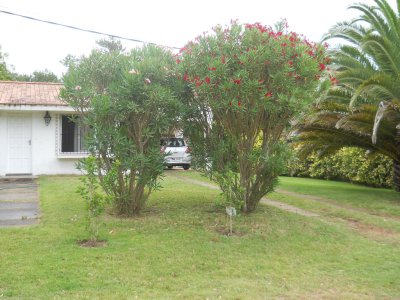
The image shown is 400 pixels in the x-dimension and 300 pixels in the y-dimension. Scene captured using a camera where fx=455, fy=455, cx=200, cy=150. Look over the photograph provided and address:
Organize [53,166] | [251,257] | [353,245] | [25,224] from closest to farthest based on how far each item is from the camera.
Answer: [251,257] < [353,245] < [25,224] < [53,166]

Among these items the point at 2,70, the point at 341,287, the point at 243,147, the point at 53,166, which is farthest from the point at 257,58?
the point at 2,70

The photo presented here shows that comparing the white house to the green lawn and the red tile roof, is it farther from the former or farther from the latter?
the green lawn

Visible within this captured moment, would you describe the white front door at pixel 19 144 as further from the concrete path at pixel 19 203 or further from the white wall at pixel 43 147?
the concrete path at pixel 19 203

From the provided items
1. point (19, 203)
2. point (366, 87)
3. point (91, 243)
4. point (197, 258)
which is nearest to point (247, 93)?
point (197, 258)

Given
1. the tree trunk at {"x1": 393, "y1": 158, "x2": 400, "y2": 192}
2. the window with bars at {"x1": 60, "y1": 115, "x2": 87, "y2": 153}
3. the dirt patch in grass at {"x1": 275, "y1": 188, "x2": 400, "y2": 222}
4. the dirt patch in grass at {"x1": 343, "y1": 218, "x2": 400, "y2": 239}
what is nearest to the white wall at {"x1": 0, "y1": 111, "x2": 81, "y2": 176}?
the window with bars at {"x1": 60, "y1": 115, "x2": 87, "y2": 153}

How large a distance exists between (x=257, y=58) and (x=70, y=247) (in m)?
4.16

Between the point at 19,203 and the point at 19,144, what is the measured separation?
653cm

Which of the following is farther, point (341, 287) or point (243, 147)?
point (243, 147)

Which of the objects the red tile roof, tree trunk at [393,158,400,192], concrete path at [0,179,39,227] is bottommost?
concrete path at [0,179,39,227]

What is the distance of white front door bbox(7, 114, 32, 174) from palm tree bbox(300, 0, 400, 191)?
9.64m

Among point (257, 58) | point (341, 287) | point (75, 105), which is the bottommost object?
point (341, 287)

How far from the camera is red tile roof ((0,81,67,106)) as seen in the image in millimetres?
15588

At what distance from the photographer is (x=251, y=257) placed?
652 cm

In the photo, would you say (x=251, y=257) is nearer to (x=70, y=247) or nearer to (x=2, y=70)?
(x=70, y=247)
